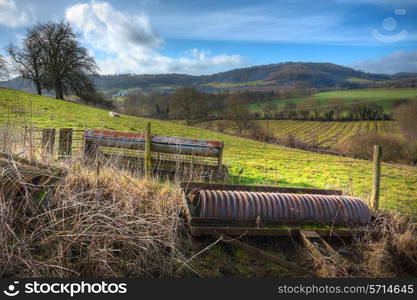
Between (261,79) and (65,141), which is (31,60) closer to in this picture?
(65,141)

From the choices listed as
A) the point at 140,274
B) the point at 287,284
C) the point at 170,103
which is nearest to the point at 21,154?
the point at 140,274

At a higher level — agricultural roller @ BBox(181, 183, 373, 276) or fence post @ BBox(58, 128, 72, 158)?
fence post @ BBox(58, 128, 72, 158)

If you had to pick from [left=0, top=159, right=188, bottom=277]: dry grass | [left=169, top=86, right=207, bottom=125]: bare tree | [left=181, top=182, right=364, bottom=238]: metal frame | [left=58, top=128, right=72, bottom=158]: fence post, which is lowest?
[left=181, top=182, right=364, bottom=238]: metal frame

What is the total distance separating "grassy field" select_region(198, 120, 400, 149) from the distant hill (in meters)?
17.4

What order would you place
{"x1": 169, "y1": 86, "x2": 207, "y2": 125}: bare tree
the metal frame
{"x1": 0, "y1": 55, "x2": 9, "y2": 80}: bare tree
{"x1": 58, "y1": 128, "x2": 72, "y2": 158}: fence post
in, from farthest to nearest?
{"x1": 169, "y1": 86, "x2": 207, "y2": 125}: bare tree → {"x1": 0, "y1": 55, "x2": 9, "y2": 80}: bare tree → {"x1": 58, "y1": 128, "x2": 72, "y2": 158}: fence post → the metal frame

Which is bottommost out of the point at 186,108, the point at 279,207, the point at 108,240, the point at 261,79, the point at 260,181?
the point at 260,181

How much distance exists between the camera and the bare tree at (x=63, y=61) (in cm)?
3653

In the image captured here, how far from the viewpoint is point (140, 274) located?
3.50 metres

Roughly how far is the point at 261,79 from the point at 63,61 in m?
102

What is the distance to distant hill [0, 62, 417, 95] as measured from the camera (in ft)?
214

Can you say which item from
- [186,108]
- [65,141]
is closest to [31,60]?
[186,108]

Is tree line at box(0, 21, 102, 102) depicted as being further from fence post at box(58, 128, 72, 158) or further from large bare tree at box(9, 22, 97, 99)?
fence post at box(58, 128, 72, 158)

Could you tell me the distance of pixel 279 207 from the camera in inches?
209

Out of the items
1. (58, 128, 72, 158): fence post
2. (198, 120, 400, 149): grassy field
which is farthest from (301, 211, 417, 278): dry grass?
(198, 120, 400, 149): grassy field
